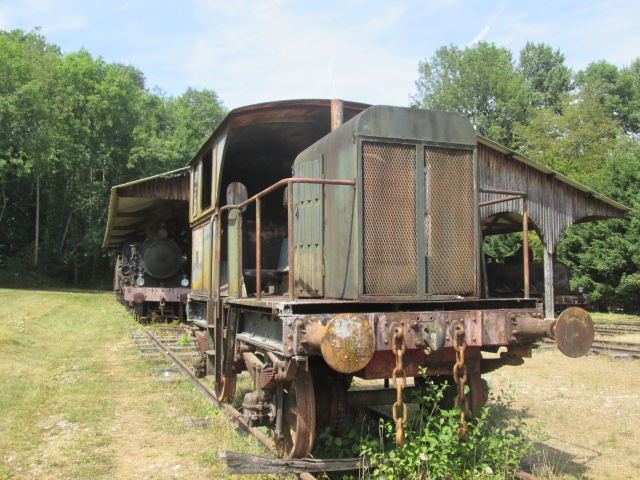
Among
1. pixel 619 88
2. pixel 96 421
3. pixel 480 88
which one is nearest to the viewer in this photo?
pixel 96 421

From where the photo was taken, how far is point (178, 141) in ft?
135

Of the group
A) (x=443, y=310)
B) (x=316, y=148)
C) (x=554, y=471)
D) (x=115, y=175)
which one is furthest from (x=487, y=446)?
(x=115, y=175)

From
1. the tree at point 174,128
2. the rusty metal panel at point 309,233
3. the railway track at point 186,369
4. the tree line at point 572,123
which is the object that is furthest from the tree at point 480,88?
the rusty metal panel at point 309,233

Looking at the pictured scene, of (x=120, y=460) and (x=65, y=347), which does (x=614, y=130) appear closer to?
(x=65, y=347)

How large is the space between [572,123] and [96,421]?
3644 cm

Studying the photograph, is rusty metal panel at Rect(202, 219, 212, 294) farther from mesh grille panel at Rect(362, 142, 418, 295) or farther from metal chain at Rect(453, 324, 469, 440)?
metal chain at Rect(453, 324, 469, 440)

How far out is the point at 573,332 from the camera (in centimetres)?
407

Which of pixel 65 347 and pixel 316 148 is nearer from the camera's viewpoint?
pixel 316 148

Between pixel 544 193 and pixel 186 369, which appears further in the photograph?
pixel 544 193

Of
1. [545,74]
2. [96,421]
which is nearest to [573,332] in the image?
[96,421]

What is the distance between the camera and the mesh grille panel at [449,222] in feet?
15.6

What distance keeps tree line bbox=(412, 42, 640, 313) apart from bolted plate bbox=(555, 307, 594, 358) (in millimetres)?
18156

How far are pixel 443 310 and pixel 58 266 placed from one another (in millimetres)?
36845

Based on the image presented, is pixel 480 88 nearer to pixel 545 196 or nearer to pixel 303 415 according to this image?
pixel 545 196
